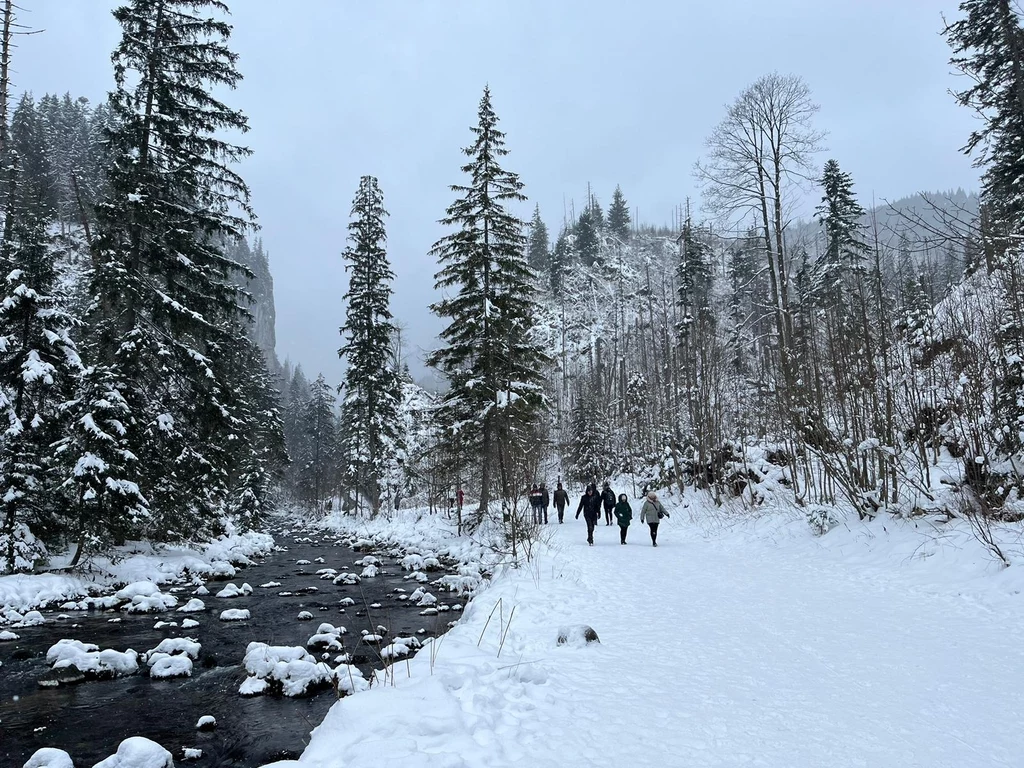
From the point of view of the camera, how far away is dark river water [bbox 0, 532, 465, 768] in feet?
17.4

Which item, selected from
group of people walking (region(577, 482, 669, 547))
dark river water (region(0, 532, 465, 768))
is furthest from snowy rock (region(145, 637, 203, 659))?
group of people walking (region(577, 482, 669, 547))

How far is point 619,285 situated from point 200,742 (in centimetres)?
8792

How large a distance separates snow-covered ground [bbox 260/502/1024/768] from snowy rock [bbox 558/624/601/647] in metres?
0.08

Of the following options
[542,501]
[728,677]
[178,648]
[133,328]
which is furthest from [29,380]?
[542,501]

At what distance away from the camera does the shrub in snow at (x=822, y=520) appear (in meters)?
12.4

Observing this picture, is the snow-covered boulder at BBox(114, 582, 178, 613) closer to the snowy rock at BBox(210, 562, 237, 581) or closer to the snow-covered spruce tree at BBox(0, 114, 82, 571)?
the snow-covered spruce tree at BBox(0, 114, 82, 571)

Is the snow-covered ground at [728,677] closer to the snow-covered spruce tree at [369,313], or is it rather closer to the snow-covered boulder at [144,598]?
the snow-covered boulder at [144,598]

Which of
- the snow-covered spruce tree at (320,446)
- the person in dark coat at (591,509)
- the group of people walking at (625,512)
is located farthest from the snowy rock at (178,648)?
the snow-covered spruce tree at (320,446)

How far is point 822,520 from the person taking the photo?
1246 centimetres

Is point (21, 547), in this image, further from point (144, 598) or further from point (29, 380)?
point (29, 380)

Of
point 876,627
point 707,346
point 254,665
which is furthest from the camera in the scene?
point 707,346

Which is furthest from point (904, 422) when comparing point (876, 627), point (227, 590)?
point (227, 590)

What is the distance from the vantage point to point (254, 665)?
6.97 meters

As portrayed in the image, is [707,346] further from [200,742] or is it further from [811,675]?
[200,742]
